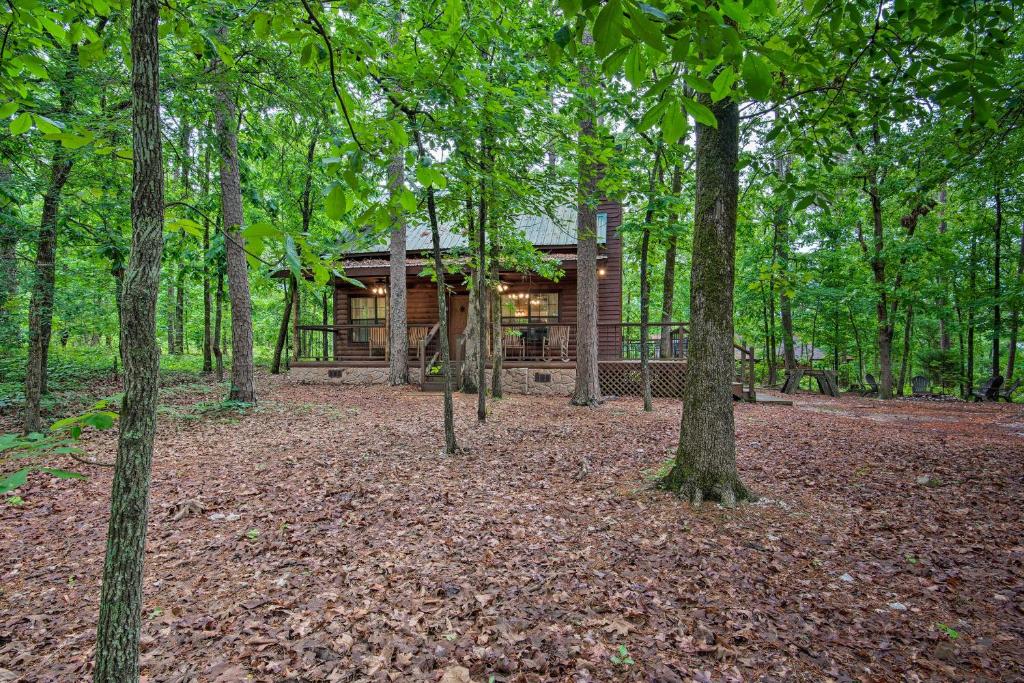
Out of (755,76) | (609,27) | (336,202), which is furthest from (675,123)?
(336,202)

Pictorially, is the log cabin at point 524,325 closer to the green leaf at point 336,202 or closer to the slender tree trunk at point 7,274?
the slender tree trunk at point 7,274

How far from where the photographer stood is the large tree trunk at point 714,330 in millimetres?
4031

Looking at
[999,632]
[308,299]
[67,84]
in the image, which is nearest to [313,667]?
[999,632]

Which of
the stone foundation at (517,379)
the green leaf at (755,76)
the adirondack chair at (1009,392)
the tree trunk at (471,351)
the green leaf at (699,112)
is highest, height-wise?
the green leaf at (755,76)

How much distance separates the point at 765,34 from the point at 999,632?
5256 millimetres

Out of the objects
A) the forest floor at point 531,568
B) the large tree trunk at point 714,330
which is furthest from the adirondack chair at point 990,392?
the large tree trunk at point 714,330

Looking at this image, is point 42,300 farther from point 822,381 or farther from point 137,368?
point 822,381

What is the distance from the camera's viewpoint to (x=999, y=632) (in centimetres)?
241

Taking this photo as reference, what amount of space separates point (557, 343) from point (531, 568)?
10820mm

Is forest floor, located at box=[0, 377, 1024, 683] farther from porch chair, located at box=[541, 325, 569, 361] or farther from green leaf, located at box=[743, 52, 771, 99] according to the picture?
porch chair, located at box=[541, 325, 569, 361]

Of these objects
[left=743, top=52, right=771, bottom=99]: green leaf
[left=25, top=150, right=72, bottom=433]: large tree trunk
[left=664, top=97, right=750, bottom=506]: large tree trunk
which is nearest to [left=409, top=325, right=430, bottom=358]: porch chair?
[left=25, top=150, right=72, bottom=433]: large tree trunk

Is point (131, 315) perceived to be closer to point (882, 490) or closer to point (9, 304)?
point (882, 490)

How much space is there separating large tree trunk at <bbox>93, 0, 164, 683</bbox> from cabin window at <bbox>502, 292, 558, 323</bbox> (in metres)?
14.0

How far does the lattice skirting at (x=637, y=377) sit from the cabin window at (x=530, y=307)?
3.47 meters
